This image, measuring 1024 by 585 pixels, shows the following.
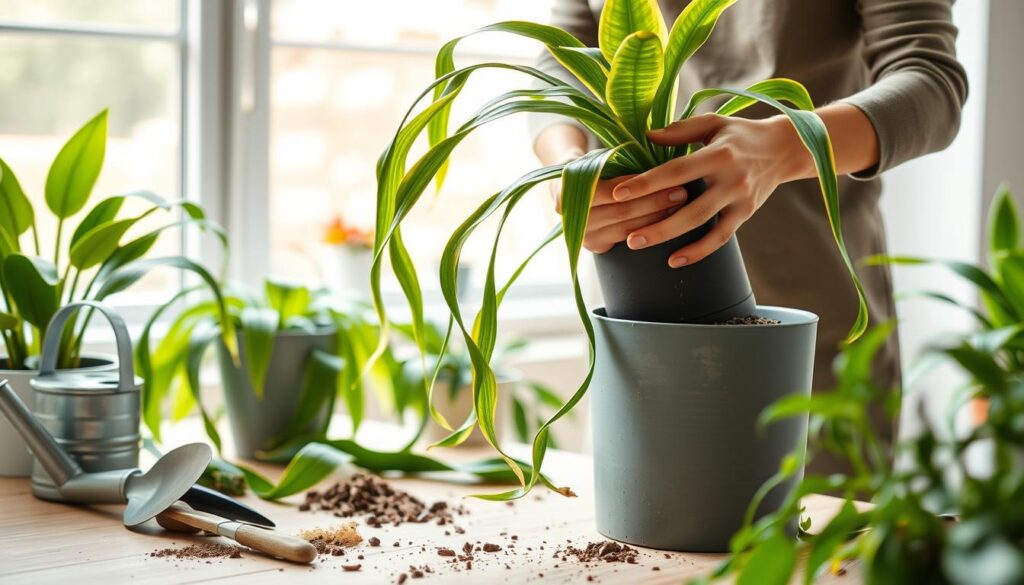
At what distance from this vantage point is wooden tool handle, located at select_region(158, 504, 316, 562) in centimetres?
98

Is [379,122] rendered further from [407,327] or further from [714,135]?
[714,135]

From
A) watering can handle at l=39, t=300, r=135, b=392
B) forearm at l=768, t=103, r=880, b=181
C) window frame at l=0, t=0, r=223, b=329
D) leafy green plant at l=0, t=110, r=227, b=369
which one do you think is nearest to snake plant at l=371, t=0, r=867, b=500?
forearm at l=768, t=103, r=880, b=181

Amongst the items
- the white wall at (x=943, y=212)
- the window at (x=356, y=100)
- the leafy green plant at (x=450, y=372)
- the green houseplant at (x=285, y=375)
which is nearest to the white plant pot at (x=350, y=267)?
the window at (x=356, y=100)

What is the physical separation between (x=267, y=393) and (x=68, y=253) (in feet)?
1.07

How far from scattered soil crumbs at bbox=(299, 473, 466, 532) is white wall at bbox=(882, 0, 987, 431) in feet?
5.21

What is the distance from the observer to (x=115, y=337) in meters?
1.24

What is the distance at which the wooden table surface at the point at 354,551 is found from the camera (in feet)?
3.11

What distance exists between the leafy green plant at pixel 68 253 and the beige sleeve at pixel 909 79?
84 centimetres

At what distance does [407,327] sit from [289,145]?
0.99 metres

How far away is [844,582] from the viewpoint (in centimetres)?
92

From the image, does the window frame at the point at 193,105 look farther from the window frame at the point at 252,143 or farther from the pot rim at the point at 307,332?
the pot rim at the point at 307,332

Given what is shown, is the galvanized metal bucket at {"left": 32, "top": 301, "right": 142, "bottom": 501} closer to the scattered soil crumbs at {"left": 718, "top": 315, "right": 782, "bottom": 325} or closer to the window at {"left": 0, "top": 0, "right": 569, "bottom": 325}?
the scattered soil crumbs at {"left": 718, "top": 315, "right": 782, "bottom": 325}

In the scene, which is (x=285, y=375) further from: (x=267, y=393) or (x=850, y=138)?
(x=850, y=138)

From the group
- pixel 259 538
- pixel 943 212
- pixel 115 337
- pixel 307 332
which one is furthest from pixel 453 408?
pixel 943 212
